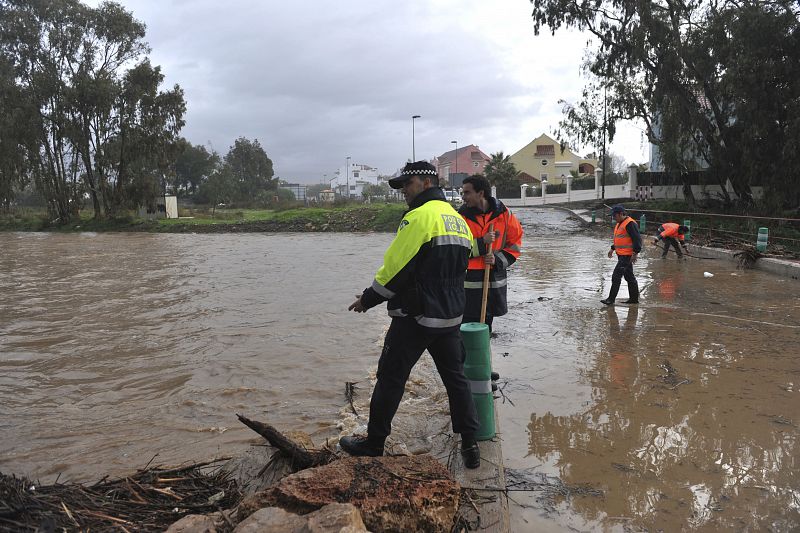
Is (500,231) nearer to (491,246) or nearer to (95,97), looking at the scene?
(491,246)

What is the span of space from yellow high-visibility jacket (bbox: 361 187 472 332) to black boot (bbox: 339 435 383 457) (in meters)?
0.76

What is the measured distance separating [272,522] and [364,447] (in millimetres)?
1127

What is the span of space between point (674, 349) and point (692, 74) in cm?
2073

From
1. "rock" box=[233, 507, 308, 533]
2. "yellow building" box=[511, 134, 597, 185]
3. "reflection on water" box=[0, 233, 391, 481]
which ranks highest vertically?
"yellow building" box=[511, 134, 597, 185]

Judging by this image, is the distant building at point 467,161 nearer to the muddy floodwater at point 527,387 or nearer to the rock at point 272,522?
the muddy floodwater at point 527,387

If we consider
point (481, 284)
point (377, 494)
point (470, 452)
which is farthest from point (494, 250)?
point (377, 494)

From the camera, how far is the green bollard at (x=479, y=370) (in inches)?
146

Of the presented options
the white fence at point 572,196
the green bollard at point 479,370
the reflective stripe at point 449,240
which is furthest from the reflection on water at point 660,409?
the white fence at point 572,196

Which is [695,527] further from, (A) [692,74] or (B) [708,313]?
(A) [692,74]

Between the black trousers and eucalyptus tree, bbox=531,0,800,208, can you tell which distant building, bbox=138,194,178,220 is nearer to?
eucalyptus tree, bbox=531,0,800,208

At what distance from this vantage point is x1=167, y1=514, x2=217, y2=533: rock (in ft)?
7.50

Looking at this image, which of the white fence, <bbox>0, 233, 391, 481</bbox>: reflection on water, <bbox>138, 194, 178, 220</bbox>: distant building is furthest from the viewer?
<bbox>138, 194, 178, 220</bbox>: distant building

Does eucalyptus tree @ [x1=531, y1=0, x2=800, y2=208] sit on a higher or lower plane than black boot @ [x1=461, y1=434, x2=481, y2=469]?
higher

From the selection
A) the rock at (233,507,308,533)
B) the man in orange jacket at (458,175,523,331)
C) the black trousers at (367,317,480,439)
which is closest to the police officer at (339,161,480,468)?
the black trousers at (367,317,480,439)
